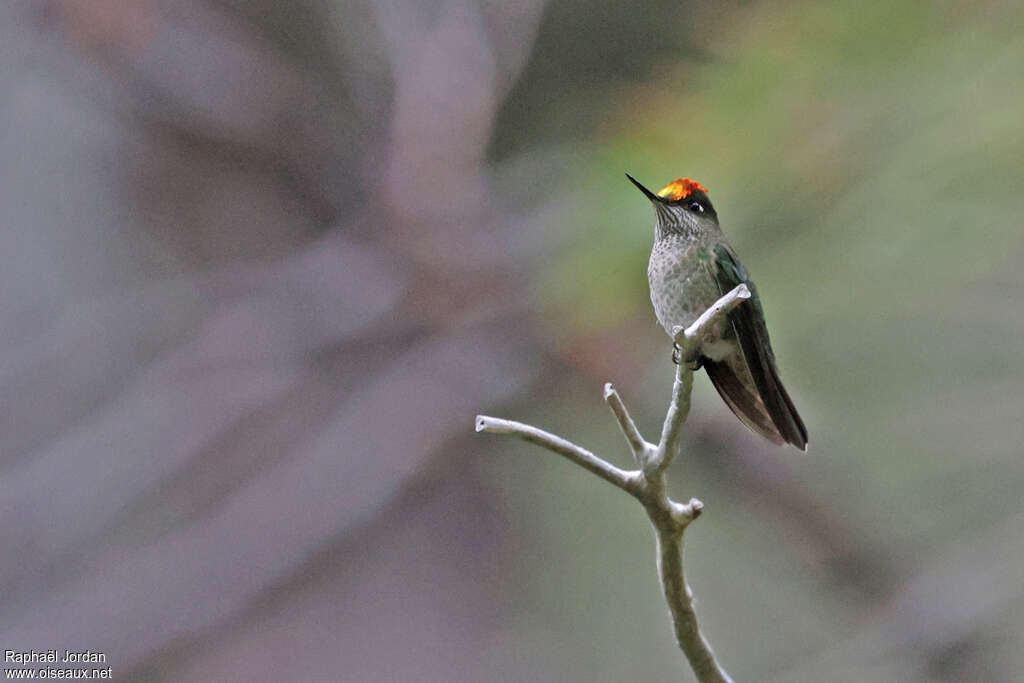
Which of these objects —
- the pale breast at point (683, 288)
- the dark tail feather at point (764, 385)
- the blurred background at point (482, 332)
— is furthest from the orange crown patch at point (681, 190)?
the blurred background at point (482, 332)

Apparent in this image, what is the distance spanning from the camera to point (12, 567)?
11.7ft

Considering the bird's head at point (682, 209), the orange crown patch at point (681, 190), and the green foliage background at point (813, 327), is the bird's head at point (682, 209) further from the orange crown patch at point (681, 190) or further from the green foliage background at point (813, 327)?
the green foliage background at point (813, 327)

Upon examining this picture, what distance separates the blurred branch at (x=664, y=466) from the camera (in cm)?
156

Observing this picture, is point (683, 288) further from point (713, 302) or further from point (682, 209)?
point (682, 209)

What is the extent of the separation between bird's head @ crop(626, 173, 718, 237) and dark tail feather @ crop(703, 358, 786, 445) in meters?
0.33

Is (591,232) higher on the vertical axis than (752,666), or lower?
higher

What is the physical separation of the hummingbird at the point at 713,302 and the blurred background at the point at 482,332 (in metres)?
0.79

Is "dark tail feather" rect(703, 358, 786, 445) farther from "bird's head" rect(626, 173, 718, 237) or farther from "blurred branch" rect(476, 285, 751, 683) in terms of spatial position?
"blurred branch" rect(476, 285, 751, 683)

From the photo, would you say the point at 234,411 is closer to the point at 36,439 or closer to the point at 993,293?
the point at 36,439

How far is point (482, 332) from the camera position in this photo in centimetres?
420

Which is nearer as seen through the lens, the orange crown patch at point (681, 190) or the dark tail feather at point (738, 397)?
the dark tail feather at point (738, 397)

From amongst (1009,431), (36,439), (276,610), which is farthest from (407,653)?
(1009,431)

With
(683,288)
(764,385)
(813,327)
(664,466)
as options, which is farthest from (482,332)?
(664,466)

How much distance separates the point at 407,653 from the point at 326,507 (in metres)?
0.78
